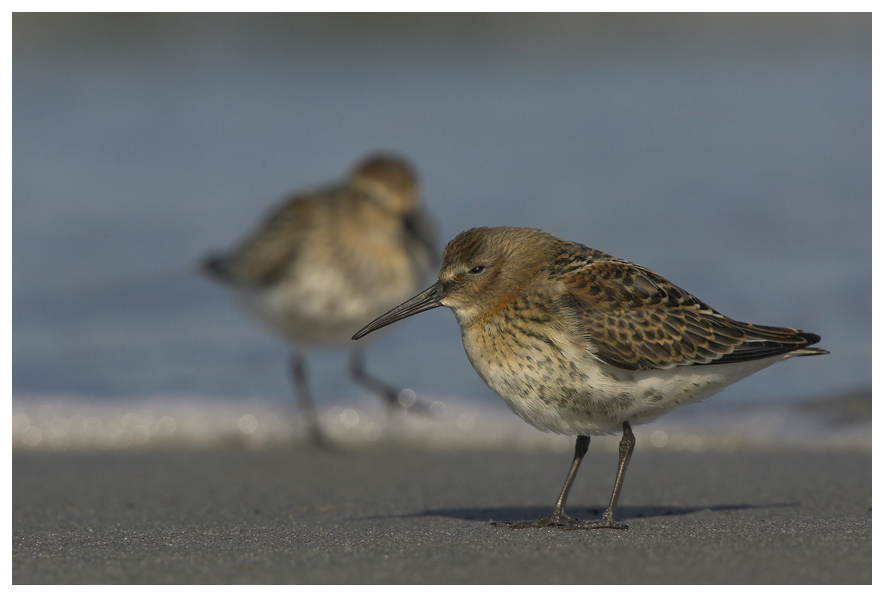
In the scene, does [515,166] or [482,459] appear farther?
[515,166]

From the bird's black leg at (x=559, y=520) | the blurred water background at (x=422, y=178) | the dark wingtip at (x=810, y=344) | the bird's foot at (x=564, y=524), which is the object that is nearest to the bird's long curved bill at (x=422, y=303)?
the bird's black leg at (x=559, y=520)

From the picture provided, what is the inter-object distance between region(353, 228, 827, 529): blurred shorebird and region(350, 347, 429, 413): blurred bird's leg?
3.60 metres

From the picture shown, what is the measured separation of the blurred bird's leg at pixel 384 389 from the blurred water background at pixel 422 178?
155 millimetres

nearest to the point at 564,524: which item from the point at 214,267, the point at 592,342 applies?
the point at 592,342

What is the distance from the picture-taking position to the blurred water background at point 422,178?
9.62 metres

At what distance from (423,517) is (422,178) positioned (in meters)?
9.25

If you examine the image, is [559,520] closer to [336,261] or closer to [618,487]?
[618,487]

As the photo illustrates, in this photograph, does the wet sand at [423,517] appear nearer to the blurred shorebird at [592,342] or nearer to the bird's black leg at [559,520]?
the bird's black leg at [559,520]

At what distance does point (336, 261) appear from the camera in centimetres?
1009

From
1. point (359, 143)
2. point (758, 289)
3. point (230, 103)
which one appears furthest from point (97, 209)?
point (758, 289)

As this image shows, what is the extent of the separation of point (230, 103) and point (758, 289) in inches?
410

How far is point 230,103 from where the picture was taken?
19266 mm

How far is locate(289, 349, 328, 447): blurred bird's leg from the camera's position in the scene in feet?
30.3
